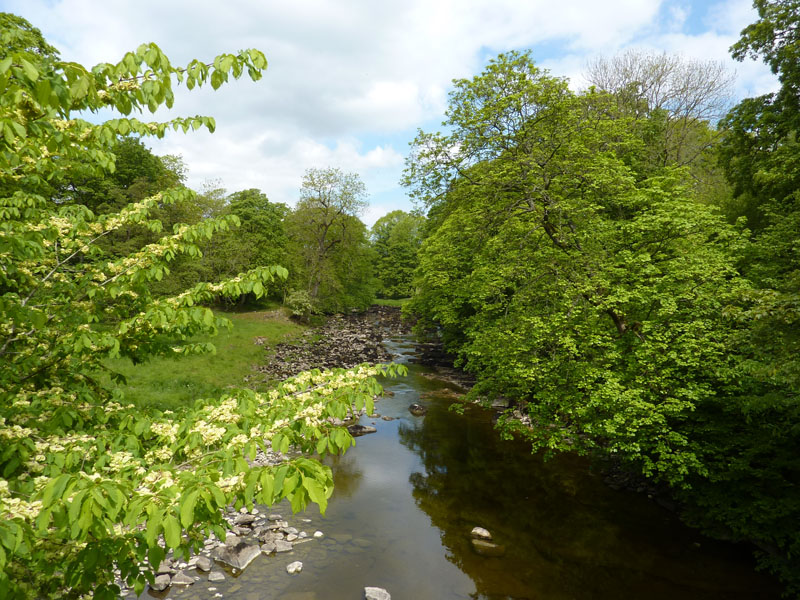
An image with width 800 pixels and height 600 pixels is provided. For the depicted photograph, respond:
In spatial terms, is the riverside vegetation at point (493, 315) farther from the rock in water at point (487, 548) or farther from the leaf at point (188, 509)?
the rock in water at point (487, 548)

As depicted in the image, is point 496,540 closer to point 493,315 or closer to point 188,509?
point 493,315

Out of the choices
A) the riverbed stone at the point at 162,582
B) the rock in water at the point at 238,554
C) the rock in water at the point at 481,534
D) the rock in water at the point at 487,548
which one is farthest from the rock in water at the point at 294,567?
the rock in water at the point at 481,534

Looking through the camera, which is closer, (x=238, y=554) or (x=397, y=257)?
(x=238, y=554)

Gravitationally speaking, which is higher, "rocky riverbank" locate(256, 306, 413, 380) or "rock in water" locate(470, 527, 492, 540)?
"rocky riverbank" locate(256, 306, 413, 380)

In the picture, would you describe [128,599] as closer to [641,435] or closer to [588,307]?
[641,435]

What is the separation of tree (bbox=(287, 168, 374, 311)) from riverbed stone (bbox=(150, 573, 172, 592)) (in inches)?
1372

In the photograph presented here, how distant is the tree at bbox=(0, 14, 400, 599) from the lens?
2.78 meters

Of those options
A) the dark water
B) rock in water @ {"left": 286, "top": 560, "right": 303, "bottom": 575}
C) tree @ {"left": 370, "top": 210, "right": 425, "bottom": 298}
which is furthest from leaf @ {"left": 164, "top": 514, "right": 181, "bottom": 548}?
tree @ {"left": 370, "top": 210, "right": 425, "bottom": 298}

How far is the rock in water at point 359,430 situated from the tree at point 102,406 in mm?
13119

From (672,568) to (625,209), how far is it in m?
11.9

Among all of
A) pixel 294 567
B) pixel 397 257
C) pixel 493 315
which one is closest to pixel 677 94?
pixel 493 315

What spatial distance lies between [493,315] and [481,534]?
1008 centimetres

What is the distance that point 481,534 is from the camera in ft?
36.7

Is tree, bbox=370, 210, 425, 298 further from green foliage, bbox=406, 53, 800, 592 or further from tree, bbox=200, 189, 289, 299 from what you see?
green foliage, bbox=406, 53, 800, 592
